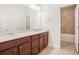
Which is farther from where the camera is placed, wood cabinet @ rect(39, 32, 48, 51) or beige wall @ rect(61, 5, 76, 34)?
wood cabinet @ rect(39, 32, 48, 51)

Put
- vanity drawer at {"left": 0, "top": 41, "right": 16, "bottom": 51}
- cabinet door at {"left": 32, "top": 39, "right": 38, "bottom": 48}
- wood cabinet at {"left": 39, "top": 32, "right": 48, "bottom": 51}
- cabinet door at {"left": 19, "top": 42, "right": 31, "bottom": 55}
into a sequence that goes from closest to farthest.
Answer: vanity drawer at {"left": 0, "top": 41, "right": 16, "bottom": 51} < cabinet door at {"left": 19, "top": 42, "right": 31, "bottom": 55} < wood cabinet at {"left": 39, "top": 32, "right": 48, "bottom": 51} < cabinet door at {"left": 32, "top": 39, "right": 38, "bottom": 48}

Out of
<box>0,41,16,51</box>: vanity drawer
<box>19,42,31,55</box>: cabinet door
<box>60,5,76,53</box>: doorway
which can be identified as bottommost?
<box>19,42,31,55</box>: cabinet door

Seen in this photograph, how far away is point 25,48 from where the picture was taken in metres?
2.09

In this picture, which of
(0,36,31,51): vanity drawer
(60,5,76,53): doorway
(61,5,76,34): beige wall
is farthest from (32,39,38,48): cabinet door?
(61,5,76,34): beige wall

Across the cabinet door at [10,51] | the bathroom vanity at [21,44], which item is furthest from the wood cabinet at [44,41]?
the cabinet door at [10,51]

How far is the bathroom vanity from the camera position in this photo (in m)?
1.68

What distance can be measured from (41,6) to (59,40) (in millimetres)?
715

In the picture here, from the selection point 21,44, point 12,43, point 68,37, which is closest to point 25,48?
point 21,44

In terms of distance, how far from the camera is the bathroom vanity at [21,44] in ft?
5.53

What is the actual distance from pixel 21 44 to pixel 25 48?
0.12 meters

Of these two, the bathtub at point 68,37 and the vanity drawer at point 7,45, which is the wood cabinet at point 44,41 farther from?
the vanity drawer at point 7,45

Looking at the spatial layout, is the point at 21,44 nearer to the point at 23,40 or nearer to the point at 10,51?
the point at 23,40

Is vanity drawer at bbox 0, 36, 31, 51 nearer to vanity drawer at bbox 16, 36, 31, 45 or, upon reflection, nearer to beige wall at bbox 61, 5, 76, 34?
vanity drawer at bbox 16, 36, 31, 45
